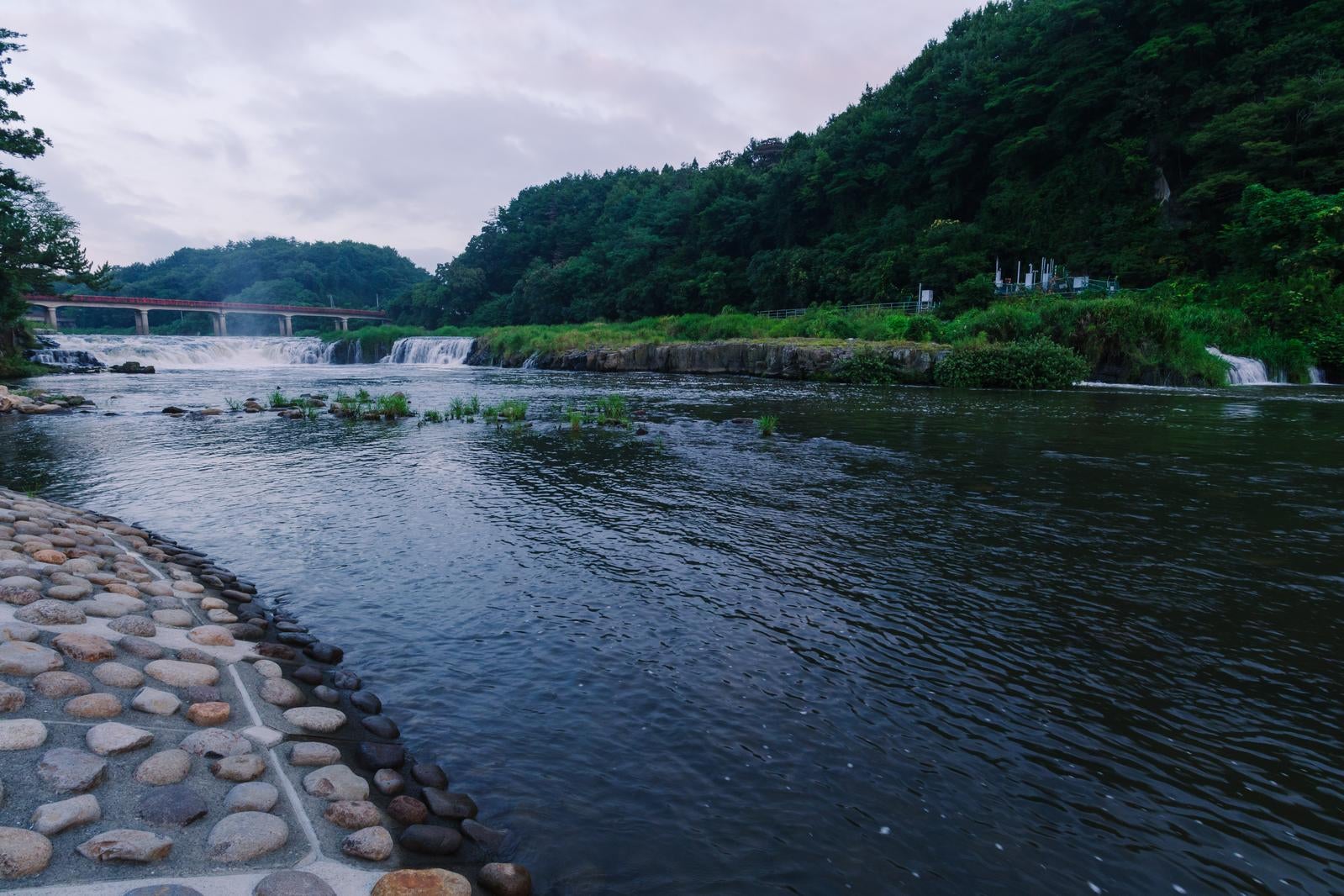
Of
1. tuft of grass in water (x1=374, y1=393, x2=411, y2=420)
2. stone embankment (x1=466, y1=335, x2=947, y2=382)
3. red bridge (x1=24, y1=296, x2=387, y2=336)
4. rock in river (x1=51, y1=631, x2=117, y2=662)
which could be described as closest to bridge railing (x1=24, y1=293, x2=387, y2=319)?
red bridge (x1=24, y1=296, x2=387, y2=336)

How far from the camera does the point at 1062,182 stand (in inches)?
2084

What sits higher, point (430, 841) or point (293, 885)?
point (293, 885)

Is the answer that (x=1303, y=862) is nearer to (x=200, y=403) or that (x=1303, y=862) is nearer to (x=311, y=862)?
(x=311, y=862)

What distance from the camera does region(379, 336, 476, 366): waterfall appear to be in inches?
2228

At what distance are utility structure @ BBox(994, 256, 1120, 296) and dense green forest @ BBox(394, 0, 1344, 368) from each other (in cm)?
138

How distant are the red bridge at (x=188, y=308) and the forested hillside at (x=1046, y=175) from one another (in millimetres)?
44224

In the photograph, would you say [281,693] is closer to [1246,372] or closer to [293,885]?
[293,885]

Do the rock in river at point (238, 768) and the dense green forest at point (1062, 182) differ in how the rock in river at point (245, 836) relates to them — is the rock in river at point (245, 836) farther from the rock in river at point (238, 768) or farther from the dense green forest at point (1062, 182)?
the dense green forest at point (1062, 182)

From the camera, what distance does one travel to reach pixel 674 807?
344 centimetres

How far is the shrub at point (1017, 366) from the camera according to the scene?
27562 mm

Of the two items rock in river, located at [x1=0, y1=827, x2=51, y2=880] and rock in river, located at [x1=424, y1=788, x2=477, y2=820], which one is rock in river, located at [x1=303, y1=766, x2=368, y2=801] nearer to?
rock in river, located at [x1=424, y1=788, x2=477, y2=820]

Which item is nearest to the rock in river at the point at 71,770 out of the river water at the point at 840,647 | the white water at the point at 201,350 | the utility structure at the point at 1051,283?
the river water at the point at 840,647

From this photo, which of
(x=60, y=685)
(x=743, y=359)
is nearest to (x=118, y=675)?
(x=60, y=685)

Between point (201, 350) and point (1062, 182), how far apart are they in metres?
69.7
